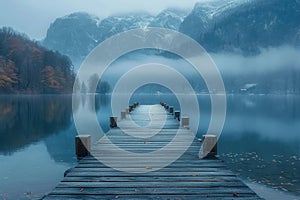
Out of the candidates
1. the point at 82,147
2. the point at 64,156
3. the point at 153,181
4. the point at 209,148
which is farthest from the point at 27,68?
the point at 153,181

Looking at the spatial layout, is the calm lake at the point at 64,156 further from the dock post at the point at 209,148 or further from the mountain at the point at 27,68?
the mountain at the point at 27,68

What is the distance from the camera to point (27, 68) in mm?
111125

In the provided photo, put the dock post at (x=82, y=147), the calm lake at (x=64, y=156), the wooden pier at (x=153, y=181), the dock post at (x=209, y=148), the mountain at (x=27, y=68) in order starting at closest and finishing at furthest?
the wooden pier at (x=153, y=181)
the dock post at (x=209, y=148)
the dock post at (x=82, y=147)
the calm lake at (x=64, y=156)
the mountain at (x=27, y=68)

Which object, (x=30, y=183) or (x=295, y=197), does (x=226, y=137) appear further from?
(x=30, y=183)

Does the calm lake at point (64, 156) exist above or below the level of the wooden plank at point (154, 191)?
below

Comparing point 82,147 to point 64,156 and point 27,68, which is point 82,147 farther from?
point 27,68

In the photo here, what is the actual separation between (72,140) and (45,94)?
102312 millimetres

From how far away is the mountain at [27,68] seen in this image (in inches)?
4136

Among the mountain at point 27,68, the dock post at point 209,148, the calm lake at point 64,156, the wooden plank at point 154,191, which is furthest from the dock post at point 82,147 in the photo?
the mountain at point 27,68

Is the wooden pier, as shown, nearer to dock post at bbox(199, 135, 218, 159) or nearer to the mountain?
dock post at bbox(199, 135, 218, 159)

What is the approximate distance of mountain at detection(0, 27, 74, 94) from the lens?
345 feet

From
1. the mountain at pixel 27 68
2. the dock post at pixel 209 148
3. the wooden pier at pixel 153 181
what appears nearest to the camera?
the wooden pier at pixel 153 181

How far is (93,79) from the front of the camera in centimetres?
16288

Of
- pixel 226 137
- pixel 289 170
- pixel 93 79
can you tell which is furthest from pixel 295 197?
pixel 93 79
